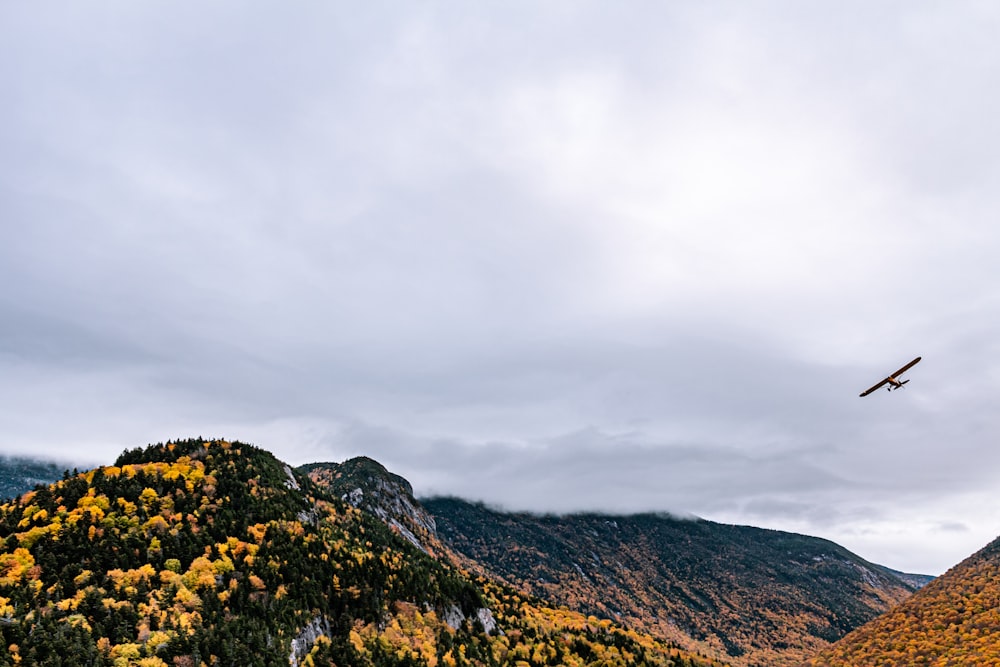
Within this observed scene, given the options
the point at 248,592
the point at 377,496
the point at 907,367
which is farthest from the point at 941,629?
the point at 377,496

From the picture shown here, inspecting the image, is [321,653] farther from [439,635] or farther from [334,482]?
[334,482]

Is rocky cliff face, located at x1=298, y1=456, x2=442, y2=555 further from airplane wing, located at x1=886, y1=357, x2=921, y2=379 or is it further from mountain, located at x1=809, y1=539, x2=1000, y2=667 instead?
airplane wing, located at x1=886, y1=357, x2=921, y2=379

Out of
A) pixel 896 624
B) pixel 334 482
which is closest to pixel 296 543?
pixel 896 624

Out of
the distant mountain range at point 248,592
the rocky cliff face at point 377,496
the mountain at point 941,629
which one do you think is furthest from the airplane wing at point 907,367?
the rocky cliff face at point 377,496

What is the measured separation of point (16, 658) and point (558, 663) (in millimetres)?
55751

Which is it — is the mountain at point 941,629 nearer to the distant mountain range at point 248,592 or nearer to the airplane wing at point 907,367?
the distant mountain range at point 248,592

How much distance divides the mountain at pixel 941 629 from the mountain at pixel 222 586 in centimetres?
3006

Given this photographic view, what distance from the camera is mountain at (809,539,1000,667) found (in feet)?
236

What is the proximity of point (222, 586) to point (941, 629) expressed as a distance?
332 feet

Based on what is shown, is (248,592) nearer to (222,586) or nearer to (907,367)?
(222,586)

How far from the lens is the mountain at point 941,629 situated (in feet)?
236

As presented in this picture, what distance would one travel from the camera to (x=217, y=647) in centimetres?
4250

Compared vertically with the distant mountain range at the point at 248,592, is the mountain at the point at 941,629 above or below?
below

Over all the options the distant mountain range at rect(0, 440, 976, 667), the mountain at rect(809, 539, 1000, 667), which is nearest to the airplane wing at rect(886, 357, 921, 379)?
the mountain at rect(809, 539, 1000, 667)
